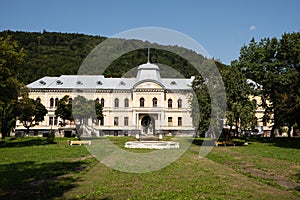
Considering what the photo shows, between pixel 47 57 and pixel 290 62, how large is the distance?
197 ft

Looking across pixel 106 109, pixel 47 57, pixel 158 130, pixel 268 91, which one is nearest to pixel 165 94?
pixel 158 130

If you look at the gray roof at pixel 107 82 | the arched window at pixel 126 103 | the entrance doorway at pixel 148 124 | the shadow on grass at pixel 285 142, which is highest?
the gray roof at pixel 107 82

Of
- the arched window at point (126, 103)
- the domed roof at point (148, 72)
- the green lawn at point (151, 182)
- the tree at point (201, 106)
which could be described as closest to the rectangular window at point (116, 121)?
the arched window at point (126, 103)

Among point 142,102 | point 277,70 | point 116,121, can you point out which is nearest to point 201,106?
point 277,70

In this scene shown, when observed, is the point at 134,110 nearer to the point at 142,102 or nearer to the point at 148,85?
the point at 142,102

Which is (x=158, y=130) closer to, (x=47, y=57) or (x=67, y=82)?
(x=67, y=82)

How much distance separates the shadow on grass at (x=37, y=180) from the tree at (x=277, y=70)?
2120 cm

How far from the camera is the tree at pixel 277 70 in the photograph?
28.4 metres

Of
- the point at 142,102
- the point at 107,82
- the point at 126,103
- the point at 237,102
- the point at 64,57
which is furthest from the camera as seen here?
the point at 64,57

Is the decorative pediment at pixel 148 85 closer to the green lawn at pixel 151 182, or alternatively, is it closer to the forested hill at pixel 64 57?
the forested hill at pixel 64 57

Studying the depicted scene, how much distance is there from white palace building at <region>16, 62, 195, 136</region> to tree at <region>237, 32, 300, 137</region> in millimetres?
15757

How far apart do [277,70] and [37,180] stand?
2941 centimetres

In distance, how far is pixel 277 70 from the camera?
109 ft

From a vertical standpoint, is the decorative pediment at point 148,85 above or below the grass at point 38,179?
above
